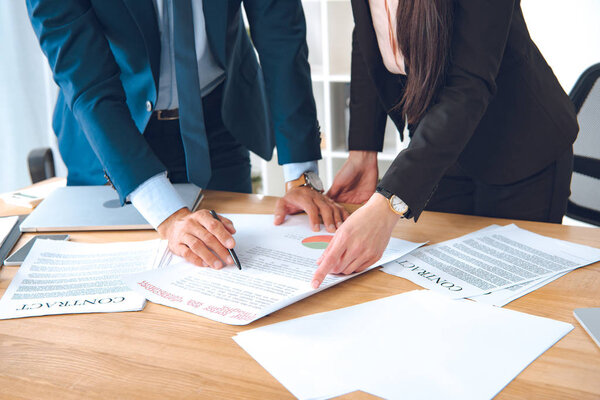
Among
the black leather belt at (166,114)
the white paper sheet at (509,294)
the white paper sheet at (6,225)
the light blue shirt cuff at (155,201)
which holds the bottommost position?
the white paper sheet at (6,225)

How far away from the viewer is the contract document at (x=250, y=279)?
74cm

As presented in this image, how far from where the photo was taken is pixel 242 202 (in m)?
1.28

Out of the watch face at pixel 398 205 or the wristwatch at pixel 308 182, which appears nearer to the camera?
the watch face at pixel 398 205

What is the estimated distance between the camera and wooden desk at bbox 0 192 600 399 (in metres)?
0.58

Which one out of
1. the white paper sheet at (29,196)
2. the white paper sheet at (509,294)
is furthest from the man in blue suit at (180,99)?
the white paper sheet at (509,294)

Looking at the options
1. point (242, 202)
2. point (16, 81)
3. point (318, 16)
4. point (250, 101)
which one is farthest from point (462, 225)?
point (16, 81)

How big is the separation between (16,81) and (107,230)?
2048 mm

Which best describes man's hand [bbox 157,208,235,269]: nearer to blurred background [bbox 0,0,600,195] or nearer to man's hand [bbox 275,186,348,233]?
man's hand [bbox 275,186,348,233]

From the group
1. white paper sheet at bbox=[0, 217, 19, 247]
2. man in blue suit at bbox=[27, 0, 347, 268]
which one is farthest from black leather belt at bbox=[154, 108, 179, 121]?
white paper sheet at bbox=[0, 217, 19, 247]

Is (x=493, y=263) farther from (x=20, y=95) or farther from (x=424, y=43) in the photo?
(x=20, y=95)

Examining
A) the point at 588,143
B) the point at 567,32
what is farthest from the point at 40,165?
the point at 567,32

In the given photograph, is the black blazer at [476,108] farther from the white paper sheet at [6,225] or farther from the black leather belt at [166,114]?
the white paper sheet at [6,225]

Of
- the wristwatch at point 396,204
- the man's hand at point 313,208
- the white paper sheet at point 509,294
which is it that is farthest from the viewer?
the man's hand at point 313,208

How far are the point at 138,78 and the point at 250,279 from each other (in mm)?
630
